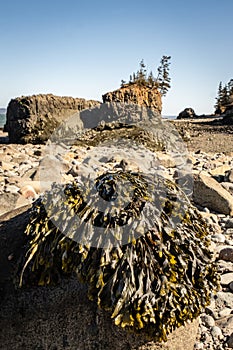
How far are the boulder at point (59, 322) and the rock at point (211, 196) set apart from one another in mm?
3731

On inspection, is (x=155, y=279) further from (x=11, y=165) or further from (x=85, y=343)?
(x=11, y=165)

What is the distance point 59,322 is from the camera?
8.86 ft

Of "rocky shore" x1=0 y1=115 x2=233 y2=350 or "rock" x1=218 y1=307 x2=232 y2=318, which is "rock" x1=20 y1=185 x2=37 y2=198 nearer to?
"rocky shore" x1=0 y1=115 x2=233 y2=350

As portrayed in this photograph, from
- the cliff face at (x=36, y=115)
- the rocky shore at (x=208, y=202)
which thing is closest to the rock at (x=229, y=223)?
the rocky shore at (x=208, y=202)

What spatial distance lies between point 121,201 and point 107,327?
0.92 metres

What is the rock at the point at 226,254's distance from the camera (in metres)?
4.69

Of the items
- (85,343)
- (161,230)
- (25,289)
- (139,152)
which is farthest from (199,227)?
(139,152)

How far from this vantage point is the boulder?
2594mm

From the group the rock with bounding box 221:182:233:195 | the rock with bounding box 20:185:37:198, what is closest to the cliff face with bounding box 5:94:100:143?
the rock with bounding box 20:185:37:198


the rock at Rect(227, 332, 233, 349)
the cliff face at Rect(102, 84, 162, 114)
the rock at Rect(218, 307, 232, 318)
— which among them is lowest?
the rock at Rect(218, 307, 232, 318)

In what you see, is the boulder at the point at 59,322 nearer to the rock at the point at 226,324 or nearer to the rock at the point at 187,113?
the rock at the point at 226,324

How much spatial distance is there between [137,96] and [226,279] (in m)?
16.1

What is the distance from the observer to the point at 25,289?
9.05ft

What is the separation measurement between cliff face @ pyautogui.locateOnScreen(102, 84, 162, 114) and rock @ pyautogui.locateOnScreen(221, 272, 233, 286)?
14.4 m
